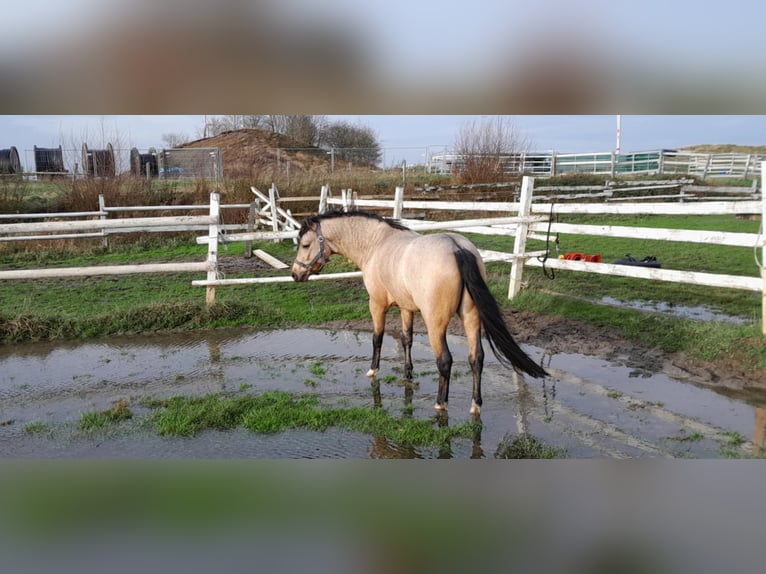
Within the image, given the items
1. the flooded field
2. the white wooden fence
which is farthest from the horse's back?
the white wooden fence

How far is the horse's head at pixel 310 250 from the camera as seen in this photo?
5957 mm

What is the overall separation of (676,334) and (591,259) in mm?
2928

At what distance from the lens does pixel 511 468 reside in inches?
26.5

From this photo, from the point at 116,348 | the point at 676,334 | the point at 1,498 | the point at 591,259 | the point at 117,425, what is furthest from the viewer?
the point at 591,259

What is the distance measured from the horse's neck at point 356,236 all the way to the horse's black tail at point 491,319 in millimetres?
1405

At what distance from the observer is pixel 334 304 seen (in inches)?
333

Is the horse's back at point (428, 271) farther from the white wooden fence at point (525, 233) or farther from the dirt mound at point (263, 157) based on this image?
the dirt mound at point (263, 157)

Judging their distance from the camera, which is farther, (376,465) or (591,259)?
(591,259)

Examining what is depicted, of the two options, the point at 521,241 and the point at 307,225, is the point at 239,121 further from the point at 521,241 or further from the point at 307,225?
the point at 521,241

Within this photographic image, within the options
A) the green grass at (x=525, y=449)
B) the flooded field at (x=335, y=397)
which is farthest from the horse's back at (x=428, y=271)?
the green grass at (x=525, y=449)

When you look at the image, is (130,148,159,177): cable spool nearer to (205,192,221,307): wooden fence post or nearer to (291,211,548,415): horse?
(205,192,221,307): wooden fence post
